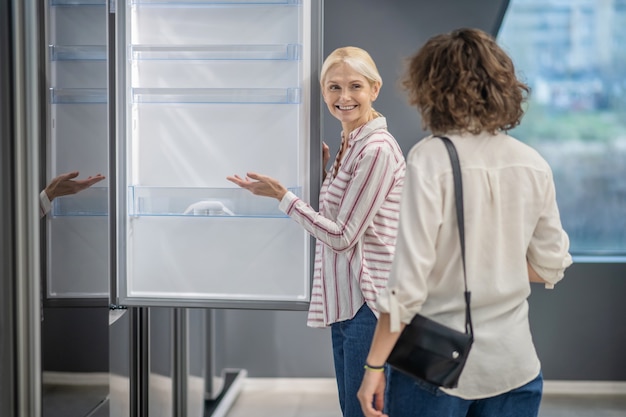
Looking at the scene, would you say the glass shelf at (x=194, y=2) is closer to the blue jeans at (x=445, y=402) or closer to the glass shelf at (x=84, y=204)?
the glass shelf at (x=84, y=204)

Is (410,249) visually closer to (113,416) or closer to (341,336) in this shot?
(341,336)

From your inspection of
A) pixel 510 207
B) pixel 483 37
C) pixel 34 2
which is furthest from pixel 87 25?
pixel 510 207

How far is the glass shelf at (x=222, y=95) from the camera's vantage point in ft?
7.64

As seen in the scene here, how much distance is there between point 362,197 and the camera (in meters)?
1.98

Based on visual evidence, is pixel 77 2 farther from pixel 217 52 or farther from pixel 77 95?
pixel 217 52

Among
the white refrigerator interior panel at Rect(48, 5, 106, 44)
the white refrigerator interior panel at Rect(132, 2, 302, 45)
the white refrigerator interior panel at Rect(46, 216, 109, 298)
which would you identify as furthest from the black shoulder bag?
the white refrigerator interior panel at Rect(132, 2, 302, 45)

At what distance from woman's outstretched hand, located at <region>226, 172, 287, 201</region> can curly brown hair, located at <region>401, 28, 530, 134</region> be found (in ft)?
2.90

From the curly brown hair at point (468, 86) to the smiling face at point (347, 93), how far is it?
756mm

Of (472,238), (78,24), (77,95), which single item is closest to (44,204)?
(77,95)

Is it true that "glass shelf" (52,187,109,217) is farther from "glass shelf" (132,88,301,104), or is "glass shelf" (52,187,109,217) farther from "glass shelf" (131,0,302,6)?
"glass shelf" (131,0,302,6)

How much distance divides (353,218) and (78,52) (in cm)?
78

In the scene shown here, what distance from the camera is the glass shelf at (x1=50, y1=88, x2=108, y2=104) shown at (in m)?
1.62

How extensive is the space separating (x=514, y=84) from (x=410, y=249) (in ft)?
1.18

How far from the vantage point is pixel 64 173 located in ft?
5.48
